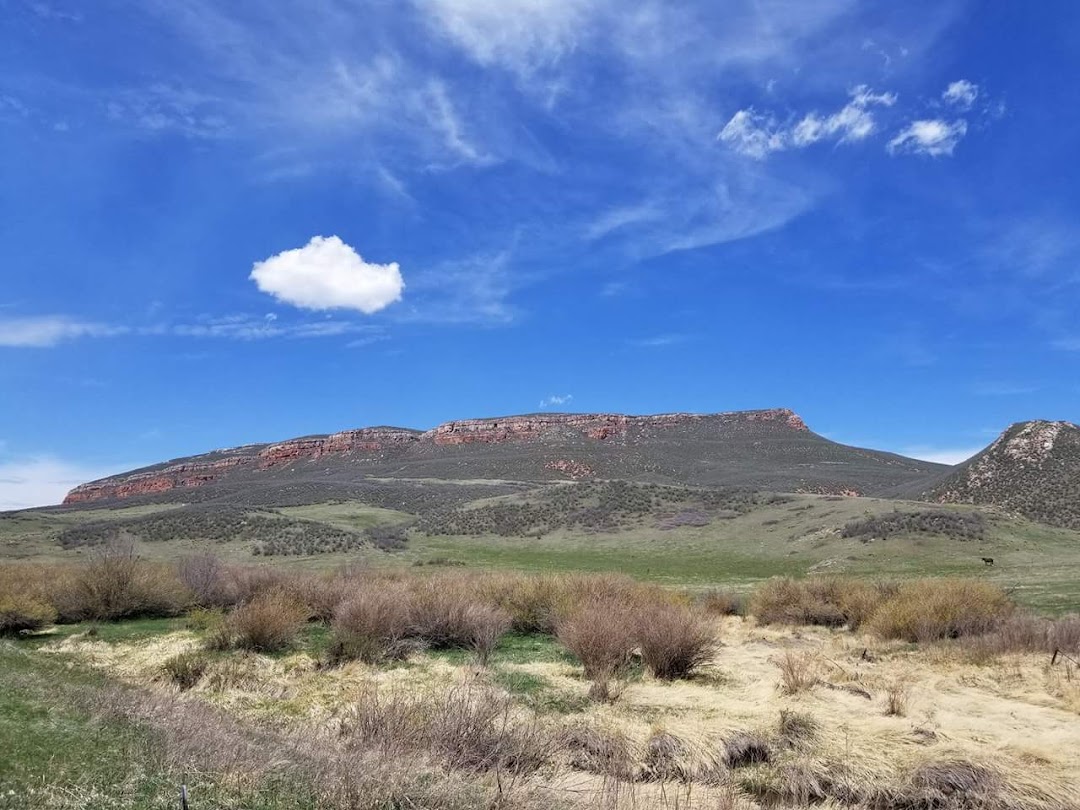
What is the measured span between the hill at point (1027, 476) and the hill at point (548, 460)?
12.3m

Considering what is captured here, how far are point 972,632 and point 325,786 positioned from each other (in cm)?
1553

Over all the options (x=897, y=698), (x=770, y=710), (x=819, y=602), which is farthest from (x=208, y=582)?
(x=897, y=698)

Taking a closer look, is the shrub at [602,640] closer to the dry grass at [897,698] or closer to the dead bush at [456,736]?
the dry grass at [897,698]

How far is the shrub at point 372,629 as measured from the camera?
15008 mm

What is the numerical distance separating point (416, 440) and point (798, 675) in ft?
411

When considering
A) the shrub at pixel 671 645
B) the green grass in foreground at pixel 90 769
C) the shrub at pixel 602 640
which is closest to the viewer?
the green grass in foreground at pixel 90 769

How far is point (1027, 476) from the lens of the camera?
58.1 meters

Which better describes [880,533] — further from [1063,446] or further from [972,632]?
[1063,446]

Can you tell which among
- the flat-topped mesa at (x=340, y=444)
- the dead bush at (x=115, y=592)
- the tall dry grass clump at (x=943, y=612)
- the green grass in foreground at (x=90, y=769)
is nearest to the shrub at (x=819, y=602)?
the tall dry grass clump at (x=943, y=612)

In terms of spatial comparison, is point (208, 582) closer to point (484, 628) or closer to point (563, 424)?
point (484, 628)

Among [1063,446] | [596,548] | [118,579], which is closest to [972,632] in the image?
[118,579]

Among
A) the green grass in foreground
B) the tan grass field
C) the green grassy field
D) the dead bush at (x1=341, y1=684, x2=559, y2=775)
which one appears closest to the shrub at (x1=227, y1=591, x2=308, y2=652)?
the tan grass field

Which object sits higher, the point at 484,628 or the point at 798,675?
the point at 484,628

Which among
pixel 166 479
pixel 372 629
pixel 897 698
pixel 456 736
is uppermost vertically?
pixel 166 479
